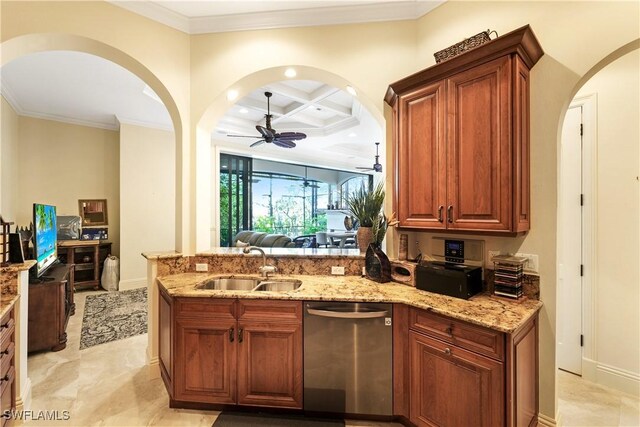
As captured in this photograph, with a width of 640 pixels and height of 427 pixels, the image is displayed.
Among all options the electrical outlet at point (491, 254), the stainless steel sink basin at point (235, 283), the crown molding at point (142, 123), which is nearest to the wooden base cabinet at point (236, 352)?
the stainless steel sink basin at point (235, 283)

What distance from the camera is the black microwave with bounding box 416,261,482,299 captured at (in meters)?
1.83

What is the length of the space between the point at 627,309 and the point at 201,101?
3.99 metres

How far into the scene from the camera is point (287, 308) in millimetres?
1950

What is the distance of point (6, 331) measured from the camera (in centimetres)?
180

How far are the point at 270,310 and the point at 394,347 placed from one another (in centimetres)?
86

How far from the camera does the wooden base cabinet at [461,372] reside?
1.46 m

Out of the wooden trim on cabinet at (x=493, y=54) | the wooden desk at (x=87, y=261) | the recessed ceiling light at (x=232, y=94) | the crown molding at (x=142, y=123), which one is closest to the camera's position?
the wooden trim on cabinet at (x=493, y=54)

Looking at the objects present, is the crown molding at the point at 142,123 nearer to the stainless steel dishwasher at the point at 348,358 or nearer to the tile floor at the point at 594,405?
the stainless steel dishwasher at the point at 348,358

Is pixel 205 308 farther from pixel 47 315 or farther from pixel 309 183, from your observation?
pixel 309 183

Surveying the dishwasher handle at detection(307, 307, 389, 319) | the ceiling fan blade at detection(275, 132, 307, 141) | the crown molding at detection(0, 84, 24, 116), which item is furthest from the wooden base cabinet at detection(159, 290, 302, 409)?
the crown molding at detection(0, 84, 24, 116)

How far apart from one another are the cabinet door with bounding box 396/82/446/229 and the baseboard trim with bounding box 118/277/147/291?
519cm

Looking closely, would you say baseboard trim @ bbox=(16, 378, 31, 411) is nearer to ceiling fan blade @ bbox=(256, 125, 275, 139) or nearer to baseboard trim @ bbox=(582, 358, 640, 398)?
ceiling fan blade @ bbox=(256, 125, 275, 139)

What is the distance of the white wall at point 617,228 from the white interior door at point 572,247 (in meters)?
0.10

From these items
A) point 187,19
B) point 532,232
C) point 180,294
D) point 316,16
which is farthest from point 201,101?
point 532,232
